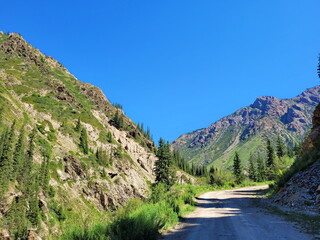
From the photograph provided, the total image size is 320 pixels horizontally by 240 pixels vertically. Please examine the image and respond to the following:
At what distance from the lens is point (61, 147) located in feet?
242

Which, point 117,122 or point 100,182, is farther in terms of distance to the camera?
point 117,122

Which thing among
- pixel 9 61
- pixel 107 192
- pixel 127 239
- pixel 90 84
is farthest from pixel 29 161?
pixel 90 84

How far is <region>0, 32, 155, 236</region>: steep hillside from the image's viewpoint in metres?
47.8

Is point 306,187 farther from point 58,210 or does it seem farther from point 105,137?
point 105,137

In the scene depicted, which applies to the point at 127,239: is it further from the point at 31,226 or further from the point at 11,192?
the point at 11,192

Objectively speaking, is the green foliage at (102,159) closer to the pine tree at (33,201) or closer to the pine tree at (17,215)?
the pine tree at (33,201)

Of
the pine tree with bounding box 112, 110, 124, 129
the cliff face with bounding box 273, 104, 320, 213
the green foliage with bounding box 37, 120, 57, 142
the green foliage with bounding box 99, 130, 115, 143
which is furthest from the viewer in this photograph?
the pine tree with bounding box 112, 110, 124, 129

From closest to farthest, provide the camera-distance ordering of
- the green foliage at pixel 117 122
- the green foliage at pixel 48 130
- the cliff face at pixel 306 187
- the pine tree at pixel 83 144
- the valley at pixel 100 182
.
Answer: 1. the valley at pixel 100 182
2. the cliff face at pixel 306 187
3. the green foliage at pixel 48 130
4. the pine tree at pixel 83 144
5. the green foliage at pixel 117 122

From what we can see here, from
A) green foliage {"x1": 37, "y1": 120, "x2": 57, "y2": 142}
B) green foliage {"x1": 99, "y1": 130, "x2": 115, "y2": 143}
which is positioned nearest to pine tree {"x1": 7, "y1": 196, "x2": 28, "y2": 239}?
green foliage {"x1": 37, "y1": 120, "x2": 57, "y2": 142}

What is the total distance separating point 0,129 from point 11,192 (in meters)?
18.2

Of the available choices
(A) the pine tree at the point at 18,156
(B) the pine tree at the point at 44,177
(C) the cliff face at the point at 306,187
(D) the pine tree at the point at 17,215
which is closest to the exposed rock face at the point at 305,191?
(C) the cliff face at the point at 306,187

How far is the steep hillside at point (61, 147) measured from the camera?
4775cm

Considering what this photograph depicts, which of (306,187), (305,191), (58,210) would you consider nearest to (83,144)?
(58,210)

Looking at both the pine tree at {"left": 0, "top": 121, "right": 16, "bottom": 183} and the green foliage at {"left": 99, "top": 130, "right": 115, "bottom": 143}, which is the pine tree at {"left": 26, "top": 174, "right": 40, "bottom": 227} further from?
the green foliage at {"left": 99, "top": 130, "right": 115, "bottom": 143}
